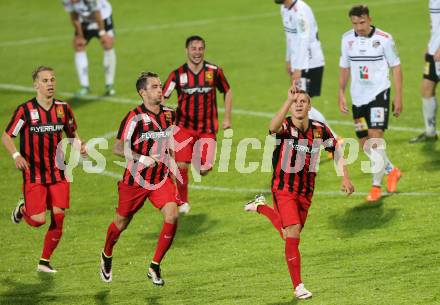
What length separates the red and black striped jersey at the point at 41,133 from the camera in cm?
1248

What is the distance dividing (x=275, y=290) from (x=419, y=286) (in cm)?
150

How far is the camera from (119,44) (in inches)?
1038

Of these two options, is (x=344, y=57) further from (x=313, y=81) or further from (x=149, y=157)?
(x=149, y=157)

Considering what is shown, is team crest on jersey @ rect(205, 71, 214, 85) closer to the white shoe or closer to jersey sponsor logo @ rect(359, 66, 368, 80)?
the white shoe

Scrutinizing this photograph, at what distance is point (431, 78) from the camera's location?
17.0 metres

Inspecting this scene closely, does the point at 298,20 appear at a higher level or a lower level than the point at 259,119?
higher

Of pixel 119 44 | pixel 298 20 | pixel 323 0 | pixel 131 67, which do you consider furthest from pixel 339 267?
pixel 323 0

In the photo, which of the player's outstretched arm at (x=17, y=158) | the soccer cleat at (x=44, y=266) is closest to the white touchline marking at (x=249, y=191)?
the soccer cleat at (x=44, y=266)

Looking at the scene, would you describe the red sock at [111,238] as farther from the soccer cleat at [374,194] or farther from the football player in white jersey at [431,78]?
the football player in white jersey at [431,78]

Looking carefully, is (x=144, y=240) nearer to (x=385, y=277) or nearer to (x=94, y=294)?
(x=94, y=294)

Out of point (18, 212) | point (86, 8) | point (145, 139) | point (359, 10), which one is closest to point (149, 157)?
point (145, 139)

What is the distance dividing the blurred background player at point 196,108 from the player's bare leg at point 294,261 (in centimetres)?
357

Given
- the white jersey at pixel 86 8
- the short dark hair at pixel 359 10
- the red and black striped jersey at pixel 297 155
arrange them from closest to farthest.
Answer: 1. the red and black striped jersey at pixel 297 155
2. the short dark hair at pixel 359 10
3. the white jersey at pixel 86 8

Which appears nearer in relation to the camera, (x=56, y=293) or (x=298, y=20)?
(x=56, y=293)
